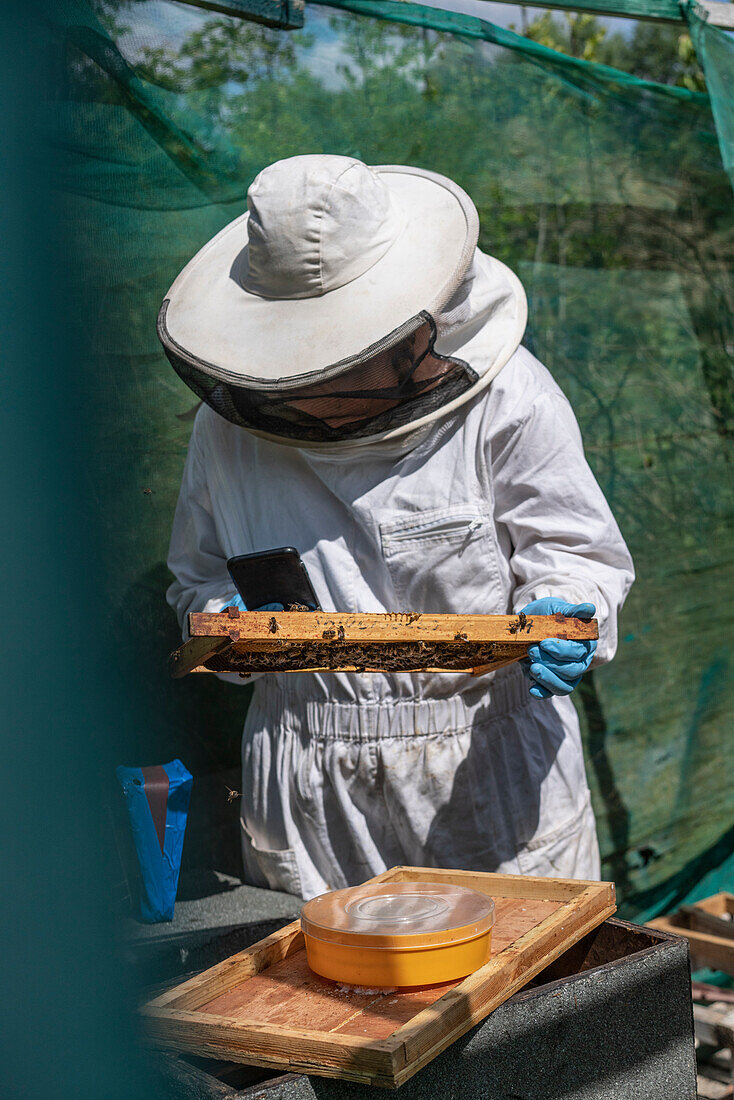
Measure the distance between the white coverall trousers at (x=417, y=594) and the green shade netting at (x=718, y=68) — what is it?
4.54 feet

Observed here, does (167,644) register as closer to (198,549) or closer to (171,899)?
(198,549)

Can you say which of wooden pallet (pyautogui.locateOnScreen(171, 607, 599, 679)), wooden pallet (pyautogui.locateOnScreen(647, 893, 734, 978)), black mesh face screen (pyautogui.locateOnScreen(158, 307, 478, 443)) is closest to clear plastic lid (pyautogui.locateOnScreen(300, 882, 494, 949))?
wooden pallet (pyautogui.locateOnScreen(171, 607, 599, 679))

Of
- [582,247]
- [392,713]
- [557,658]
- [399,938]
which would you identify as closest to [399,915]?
[399,938]

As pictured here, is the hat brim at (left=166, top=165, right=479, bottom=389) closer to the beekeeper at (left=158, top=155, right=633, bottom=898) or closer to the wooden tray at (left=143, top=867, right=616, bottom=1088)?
the beekeeper at (left=158, top=155, right=633, bottom=898)

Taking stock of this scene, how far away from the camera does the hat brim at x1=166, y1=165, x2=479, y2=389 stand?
161 centimetres

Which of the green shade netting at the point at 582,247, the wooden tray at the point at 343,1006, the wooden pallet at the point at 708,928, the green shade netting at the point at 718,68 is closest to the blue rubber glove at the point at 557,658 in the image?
the wooden tray at the point at 343,1006

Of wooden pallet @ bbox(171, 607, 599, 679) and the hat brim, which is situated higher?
the hat brim

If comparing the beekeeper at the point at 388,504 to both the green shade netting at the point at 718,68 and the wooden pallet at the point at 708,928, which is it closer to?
the wooden pallet at the point at 708,928

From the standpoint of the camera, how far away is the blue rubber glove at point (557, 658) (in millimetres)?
1578

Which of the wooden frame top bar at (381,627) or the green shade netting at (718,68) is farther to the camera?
the green shade netting at (718,68)

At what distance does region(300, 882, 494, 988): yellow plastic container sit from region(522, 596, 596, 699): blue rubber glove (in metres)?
0.43

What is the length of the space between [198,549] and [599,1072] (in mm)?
1195

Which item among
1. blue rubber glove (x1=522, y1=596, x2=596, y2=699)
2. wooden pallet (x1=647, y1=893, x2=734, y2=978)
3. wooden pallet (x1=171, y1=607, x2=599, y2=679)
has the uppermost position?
wooden pallet (x1=171, y1=607, x2=599, y2=679)

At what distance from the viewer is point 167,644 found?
1.76 meters
